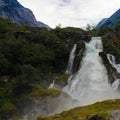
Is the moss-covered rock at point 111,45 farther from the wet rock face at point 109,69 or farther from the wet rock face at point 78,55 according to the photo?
Answer: the wet rock face at point 78,55

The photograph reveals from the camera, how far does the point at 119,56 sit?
3182 inches

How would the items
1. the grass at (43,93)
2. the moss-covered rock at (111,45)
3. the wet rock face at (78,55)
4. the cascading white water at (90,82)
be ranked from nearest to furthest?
the grass at (43,93)
the cascading white water at (90,82)
the wet rock face at (78,55)
the moss-covered rock at (111,45)

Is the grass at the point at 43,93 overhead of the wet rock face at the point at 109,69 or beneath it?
Answer: beneath

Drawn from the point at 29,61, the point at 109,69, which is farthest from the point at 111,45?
the point at 29,61

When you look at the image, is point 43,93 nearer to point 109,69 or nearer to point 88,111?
point 109,69

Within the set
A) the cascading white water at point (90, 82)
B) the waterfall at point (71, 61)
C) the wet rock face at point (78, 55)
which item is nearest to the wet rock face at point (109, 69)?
the cascading white water at point (90, 82)

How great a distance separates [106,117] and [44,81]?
138 ft

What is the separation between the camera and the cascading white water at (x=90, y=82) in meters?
65.0

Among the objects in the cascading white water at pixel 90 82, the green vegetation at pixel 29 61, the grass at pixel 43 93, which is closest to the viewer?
the grass at pixel 43 93

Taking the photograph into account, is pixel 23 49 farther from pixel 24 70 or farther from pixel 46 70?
pixel 24 70

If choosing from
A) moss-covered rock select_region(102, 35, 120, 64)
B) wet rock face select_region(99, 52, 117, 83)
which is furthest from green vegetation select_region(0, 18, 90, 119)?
wet rock face select_region(99, 52, 117, 83)

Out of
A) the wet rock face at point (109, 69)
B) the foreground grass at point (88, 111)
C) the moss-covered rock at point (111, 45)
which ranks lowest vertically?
the foreground grass at point (88, 111)

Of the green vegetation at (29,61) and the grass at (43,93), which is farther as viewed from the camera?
the green vegetation at (29,61)

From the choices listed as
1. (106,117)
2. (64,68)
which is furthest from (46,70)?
(106,117)
